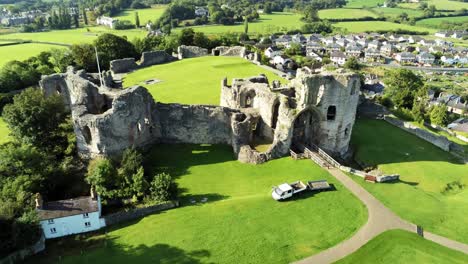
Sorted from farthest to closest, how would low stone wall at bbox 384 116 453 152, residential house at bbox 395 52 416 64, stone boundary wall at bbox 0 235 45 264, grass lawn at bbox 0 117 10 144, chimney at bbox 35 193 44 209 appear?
residential house at bbox 395 52 416 64, low stone wall at bbox 384 116 453 152, grass lawn at bbox 0 117 10 144, chimney at bbox 35 193 44 209, stone boundary wall at bbox 0 235 45 264

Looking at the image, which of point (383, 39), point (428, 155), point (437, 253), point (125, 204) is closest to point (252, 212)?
point (125, 204)

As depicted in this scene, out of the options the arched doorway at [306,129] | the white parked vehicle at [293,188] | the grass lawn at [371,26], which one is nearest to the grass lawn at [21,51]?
the arched doorway at [306,129]

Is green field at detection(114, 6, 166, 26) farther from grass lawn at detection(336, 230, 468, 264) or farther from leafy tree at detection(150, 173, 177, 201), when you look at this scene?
grass lawn at detection(336, 230, 468, 264)

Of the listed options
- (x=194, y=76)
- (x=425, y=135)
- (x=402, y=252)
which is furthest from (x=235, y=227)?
(x=194, y=76)

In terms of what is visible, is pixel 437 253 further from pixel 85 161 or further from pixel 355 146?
pixel 85 161

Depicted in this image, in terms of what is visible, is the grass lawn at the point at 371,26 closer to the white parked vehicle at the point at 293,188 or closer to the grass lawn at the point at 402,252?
the white parked vehicle at the point at 293,188

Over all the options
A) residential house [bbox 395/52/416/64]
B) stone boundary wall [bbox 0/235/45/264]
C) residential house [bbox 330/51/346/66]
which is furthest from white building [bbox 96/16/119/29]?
stone boundary wall [bbox 0/235/45/264]
